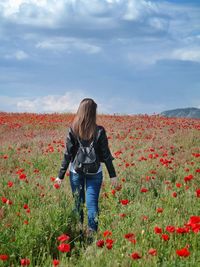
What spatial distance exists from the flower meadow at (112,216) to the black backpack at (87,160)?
0.41 metres

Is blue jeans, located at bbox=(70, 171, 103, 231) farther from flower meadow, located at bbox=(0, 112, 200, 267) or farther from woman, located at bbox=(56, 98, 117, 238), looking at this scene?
flower meadow, located at bbox=(0, 112, 200, 267)

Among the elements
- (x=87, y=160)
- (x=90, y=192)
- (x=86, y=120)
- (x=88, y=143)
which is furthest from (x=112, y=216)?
(x=86, y=120)

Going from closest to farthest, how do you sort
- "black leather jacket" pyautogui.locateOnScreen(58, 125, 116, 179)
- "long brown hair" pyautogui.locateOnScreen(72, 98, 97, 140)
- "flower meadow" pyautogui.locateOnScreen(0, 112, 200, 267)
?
"flower meadow" pyautogui.locateOnScreen(0, 112, 200, 267) < "long brown hair" pyautogui.locateOnScreen(72, 98, 97, 140) < "black leather jacket" pyautogui.locateOnScreen(58, 125, 116, 179)

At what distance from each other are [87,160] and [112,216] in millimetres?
944

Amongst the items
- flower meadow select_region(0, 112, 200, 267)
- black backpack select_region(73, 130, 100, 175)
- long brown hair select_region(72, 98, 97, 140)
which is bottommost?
flower meadow select_region(0, 112, 200, 267)

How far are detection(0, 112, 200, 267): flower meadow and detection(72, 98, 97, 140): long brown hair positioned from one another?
793mm

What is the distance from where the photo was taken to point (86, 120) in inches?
234

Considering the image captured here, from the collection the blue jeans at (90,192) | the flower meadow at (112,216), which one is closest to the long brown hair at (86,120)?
the blue jeans at (90,192)

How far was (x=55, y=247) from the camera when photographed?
5262 mm

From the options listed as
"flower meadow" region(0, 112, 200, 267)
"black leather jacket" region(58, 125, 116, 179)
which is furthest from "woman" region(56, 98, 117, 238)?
"flower meadow" region(0, 112, 200, 267)

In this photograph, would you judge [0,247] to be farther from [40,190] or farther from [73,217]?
[40,190]

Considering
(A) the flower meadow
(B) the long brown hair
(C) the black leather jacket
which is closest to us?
(A) the flower meadow

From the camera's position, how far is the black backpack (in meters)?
6.02

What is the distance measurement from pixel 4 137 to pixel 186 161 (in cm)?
841
